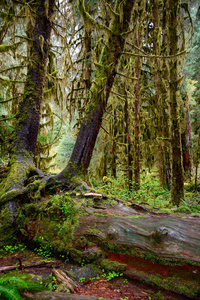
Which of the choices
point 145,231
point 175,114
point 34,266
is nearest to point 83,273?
point 34,266

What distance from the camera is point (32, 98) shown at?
5.12 m

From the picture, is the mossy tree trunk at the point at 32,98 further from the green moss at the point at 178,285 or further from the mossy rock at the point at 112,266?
the green moss at the point at 178,285

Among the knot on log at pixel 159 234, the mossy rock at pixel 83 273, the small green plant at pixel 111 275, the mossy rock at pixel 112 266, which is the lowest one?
the mossy rock at pixel 83 273

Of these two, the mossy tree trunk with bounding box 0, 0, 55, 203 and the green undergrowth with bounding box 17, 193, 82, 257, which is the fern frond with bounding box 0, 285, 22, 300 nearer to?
the green undergrowth with bounding box 17, 193, 82, 257

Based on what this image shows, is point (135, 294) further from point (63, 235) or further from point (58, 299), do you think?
point (63, 235)

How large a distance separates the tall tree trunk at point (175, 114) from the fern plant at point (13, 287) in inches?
189

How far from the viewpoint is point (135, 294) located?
90.6 inches

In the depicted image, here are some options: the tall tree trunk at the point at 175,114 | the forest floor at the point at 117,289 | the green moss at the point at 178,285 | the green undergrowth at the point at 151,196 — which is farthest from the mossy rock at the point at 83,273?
the tall tree trunk at the point at 175,114

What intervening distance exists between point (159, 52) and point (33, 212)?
300 inches

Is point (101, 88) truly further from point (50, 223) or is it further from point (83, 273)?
point (83, 273)

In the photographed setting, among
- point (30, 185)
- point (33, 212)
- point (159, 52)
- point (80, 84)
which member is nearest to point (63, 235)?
point (33, 212)

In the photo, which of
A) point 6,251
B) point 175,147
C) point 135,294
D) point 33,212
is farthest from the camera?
point 175,147

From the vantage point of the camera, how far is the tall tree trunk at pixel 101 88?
4.72 m

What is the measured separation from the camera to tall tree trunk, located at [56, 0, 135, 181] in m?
4.72
